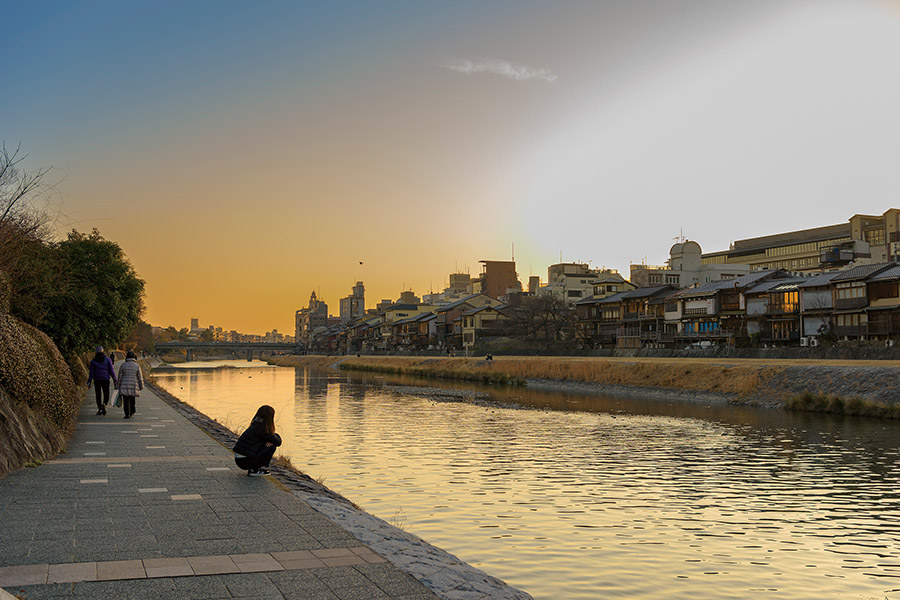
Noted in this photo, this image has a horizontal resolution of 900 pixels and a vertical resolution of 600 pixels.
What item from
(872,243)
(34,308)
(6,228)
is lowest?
(34,308)

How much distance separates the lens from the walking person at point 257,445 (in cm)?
1250

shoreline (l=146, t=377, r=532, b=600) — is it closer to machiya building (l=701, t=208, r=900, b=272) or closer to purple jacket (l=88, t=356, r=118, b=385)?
purple jacket (l=88, t=356, r=118, b=385)

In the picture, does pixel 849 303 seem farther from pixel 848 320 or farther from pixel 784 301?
pixel 784 301

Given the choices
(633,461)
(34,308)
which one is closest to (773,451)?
(633,461)

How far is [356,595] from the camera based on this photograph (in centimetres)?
614

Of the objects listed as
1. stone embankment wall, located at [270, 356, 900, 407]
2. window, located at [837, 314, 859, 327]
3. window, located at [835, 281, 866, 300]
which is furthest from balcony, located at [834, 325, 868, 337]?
stone embankment wall, located at [270, 356, 900, 407]

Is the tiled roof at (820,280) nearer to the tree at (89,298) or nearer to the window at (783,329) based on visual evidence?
the window at (783,329)

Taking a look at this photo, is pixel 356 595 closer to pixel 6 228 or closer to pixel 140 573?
pixel 140 573

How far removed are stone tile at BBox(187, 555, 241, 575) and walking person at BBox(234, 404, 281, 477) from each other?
531 centimetres

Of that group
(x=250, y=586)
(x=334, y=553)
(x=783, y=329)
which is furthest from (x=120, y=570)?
(x=783, y=329)

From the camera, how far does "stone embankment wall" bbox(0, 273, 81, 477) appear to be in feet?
39.8

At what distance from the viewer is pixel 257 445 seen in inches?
493

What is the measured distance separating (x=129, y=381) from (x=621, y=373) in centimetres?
3652

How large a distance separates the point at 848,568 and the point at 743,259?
11688cm
